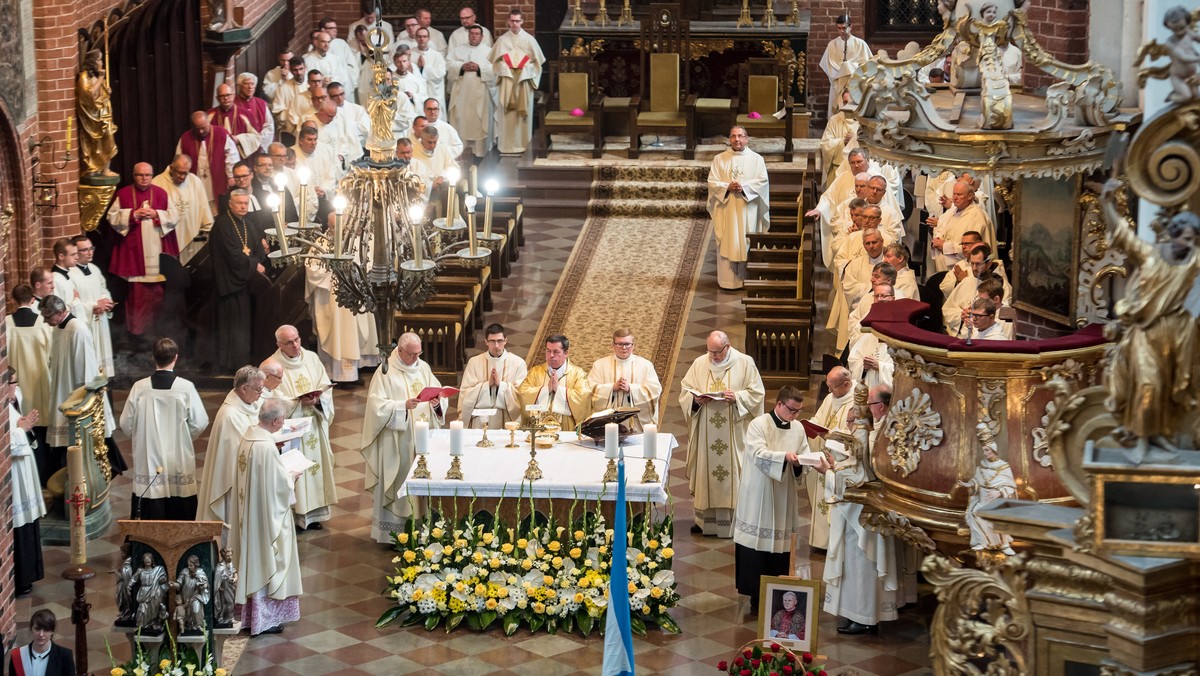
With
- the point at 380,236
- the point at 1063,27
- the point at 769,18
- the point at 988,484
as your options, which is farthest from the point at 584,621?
the point at 769,18

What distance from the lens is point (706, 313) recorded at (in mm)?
18297

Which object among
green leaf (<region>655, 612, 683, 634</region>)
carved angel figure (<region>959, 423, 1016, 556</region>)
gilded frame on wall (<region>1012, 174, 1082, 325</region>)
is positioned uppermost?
gilded frame on wall (<region>1012, 174, 1082, 325</region>)

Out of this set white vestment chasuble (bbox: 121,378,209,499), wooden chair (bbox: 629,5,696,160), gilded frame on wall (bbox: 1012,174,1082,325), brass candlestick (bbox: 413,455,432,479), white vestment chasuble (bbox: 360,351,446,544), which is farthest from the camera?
wooden chair (bbox: 629,5,696,160)

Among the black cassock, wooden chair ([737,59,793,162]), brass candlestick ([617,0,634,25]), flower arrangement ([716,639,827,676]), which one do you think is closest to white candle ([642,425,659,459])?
flower arrangement ([716,639,827,676])

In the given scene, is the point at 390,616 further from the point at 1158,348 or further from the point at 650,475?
the point at 1158,348

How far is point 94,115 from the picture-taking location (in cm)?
1625

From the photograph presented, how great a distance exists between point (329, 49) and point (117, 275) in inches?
264

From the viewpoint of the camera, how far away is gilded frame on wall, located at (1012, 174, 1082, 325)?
33.7 ft

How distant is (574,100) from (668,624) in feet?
41.2

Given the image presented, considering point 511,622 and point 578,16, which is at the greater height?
point 578,16

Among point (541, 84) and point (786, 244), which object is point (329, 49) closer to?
point (541, 84)

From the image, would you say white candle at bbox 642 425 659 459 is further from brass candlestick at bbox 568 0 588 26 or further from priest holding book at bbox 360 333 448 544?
brass candlestick at bbox 568 0 588 26

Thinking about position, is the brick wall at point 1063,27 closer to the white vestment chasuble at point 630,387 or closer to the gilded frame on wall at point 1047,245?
the gilded frame on wall at point 1047,245

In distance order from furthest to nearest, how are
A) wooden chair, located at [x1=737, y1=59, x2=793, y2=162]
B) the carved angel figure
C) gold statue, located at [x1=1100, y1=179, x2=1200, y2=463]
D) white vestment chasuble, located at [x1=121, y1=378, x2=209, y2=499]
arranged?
wooden chair, located at [x1=737, y1=59, x2=793, y2=162] < white vestment chasuble, located at [x1=121, y1=378, x2=209, y2=499] < the carved angel figure < gold statue, located at [x1=1100, y1=179, x2=1200, y2=463]
